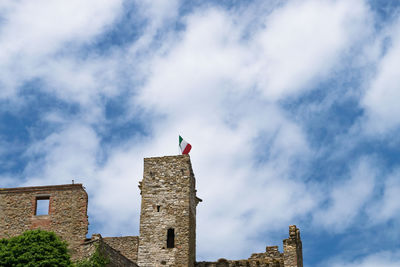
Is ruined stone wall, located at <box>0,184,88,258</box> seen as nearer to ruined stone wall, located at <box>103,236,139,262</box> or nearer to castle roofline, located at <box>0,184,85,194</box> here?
castle roofline, located at <box>0,184,85,194</box>

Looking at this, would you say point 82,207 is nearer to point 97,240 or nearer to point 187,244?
point 97,240

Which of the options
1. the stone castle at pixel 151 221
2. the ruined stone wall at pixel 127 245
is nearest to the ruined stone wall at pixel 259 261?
the stone castle at pixel 151 221

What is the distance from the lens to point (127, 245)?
3953 cm

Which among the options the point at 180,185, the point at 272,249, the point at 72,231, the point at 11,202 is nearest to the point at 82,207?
the point at 72,231

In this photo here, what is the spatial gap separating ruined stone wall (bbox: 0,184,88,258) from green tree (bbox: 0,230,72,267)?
206 inches

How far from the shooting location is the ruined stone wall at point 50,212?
35906 millimetres

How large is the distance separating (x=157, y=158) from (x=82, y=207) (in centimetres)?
695

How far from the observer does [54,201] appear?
36500mm

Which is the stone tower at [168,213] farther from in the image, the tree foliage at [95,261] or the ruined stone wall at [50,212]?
the tree foliage at [95,261]

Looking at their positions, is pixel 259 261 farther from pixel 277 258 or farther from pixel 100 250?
pixel 100 250

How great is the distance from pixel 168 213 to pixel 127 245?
3295 mm

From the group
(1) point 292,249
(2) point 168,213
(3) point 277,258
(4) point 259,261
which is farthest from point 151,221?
(1) point 292,249

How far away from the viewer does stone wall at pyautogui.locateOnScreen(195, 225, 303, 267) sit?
37.0 meters

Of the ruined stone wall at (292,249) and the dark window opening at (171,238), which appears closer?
the ruined stone wall at (292,249)
